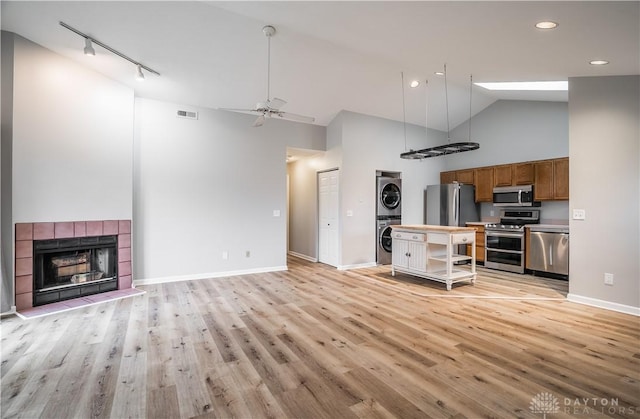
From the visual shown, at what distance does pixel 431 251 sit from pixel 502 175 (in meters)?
2.73

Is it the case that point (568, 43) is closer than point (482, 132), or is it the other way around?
point (568, 43)

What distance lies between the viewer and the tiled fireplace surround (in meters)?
3.67

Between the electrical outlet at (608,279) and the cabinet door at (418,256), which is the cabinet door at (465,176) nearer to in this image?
the cabinet door at (418,256)

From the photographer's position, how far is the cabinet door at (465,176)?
23.0 feet

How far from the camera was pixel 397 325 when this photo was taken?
10.6ft

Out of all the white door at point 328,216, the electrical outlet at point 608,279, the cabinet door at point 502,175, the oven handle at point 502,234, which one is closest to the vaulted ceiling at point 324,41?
the cabinet door at point 502,175

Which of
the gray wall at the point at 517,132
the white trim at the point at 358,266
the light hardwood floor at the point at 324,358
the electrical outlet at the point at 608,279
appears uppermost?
the gray wall at the point at 517,132

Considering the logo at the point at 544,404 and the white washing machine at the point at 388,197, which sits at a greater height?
the white washing machine at the point at 388,197

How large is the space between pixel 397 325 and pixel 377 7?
123 inches

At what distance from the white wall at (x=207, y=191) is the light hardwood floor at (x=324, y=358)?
45.8 inches

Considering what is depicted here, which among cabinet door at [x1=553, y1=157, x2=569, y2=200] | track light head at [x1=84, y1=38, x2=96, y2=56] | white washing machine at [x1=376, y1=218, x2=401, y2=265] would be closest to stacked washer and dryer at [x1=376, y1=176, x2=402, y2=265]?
white washing machine at [x1=376, y1=218, x2=401, y2=265]

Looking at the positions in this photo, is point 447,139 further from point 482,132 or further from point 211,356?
point 211,356

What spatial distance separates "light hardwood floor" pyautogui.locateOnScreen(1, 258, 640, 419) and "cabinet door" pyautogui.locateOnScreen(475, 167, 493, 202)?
113 inches

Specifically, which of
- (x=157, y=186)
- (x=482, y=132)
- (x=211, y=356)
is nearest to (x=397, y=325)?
(x=211, y=356)
